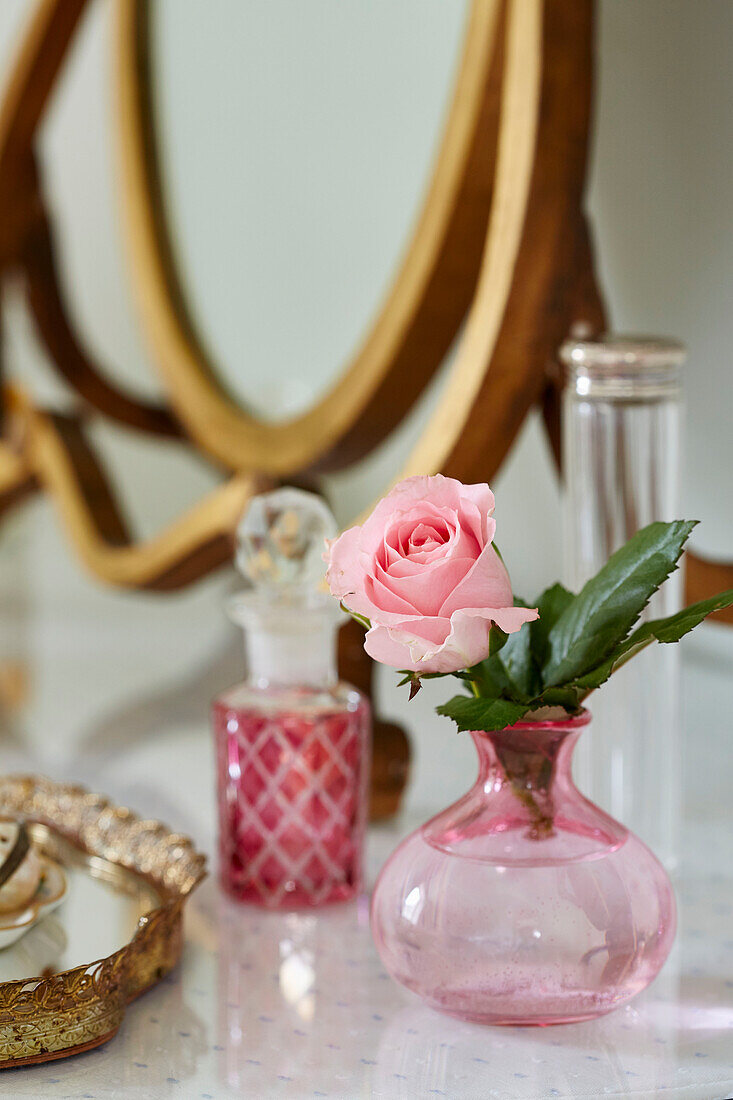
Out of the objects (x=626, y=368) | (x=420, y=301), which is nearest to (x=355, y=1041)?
(x=626, y=368)

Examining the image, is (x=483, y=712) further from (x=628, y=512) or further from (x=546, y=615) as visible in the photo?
(x=628, y=512)

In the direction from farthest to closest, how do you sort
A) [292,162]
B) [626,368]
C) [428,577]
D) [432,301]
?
[292,162], [432,301], [626,368], [428,577]

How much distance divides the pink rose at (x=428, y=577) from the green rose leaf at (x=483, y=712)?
0.01 m

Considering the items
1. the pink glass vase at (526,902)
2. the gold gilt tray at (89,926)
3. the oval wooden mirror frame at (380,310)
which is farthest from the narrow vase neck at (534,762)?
the oval wooden mirror frame at (380,310)

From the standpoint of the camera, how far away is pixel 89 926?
0.37 metres

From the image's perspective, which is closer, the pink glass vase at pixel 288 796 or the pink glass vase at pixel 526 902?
the pink glass vase at pixel 526 902

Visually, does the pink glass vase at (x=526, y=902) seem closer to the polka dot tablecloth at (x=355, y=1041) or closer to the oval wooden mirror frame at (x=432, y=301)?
the polka dot tablecloth at (x=355, y=1041)

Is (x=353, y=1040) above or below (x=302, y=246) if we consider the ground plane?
below

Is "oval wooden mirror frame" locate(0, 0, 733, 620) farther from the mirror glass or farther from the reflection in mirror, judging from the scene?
the reflection in mirror

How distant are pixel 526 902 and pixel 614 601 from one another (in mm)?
77

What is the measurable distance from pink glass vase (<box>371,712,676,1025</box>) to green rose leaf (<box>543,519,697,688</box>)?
16 millimetres

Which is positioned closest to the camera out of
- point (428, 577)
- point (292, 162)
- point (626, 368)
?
point (428, 577)

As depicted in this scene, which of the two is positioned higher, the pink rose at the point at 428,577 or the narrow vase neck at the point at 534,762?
the pink rose at the point at 428,577

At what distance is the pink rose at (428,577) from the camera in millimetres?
287
